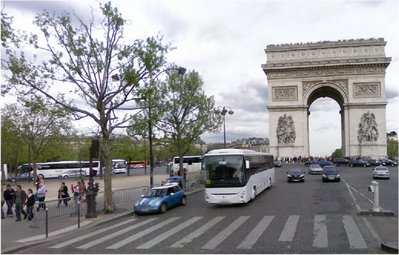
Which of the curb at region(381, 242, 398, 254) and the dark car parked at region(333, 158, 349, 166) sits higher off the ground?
the dark car parked at region(333, 158, 349, 166)

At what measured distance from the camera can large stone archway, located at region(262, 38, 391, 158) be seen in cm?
6856

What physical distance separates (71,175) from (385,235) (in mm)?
66654

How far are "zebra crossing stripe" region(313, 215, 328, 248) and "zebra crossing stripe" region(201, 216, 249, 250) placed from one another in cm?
278

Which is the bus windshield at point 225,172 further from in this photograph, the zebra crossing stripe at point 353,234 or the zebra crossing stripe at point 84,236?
the zebra crossing stripe at point 353,234

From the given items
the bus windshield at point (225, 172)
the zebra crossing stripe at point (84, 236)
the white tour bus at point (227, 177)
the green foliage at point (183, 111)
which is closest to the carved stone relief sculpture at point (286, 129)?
the green foliage at point (183, 111)

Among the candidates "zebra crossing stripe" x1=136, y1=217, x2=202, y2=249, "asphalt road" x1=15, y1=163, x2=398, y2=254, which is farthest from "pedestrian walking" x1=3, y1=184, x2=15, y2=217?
"zebra crossing stripe" x1=136, y1=217, x2=202, y2=249

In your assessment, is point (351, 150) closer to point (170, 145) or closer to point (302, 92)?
point (302, 92)

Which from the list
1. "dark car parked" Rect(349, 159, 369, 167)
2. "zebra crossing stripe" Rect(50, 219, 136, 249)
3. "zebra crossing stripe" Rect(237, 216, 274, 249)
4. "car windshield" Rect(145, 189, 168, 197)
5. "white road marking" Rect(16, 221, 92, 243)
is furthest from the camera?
"dark car parked" Rect(349, 159, 369, 167)

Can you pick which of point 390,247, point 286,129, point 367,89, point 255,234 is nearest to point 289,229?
point 255,234

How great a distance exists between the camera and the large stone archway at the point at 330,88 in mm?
68562

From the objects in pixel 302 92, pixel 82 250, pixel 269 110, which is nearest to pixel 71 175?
pixel 269 110

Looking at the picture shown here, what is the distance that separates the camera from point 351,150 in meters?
69.6

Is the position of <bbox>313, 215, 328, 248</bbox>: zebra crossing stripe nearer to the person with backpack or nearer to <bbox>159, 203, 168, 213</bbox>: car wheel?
<bbox>159, 203, 168, 213</bbox>: car wheel

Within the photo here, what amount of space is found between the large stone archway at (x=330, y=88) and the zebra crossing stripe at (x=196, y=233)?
Result: 53767mm
